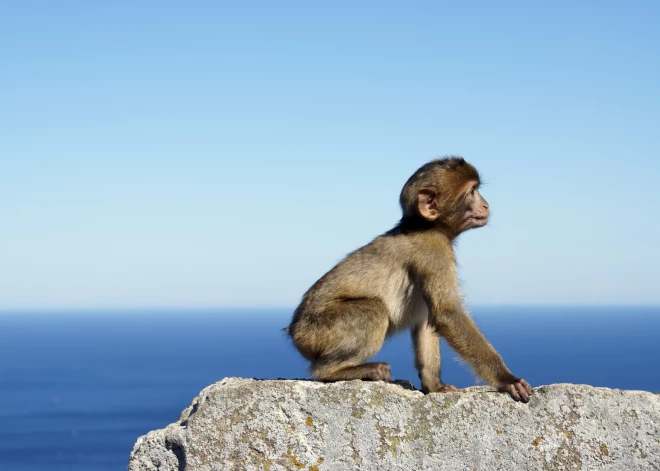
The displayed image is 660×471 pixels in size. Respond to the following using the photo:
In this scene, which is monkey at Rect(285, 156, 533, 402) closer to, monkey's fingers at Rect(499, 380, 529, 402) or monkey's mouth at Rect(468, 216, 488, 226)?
monkey's mouth at Rect(468, 216, 488, 226)

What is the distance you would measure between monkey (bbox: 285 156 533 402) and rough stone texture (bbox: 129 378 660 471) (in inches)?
32.0

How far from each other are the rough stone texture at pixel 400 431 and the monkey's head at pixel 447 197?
177cm

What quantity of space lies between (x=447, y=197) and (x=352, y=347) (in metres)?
1.47

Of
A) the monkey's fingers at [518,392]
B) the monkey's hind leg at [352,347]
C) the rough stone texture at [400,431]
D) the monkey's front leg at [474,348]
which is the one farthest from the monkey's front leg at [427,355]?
the monkey's fingers at [518,392]

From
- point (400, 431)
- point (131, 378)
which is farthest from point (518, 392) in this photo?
point (131, 378)

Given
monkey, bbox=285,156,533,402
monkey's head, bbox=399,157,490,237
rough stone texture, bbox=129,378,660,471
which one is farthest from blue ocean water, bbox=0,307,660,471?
rough stone texture, bbox=129,378,660,471

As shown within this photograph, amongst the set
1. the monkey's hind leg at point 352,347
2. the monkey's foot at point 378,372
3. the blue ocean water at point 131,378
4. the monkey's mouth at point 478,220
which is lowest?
the monkey's foot at point 378,372

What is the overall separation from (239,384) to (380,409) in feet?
3.24

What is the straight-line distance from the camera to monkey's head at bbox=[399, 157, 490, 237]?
6301 millimetres

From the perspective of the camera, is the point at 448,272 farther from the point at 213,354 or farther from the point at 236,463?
the point at 213,354

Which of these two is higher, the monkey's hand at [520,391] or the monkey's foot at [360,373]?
the monkey's foot at [360,373]

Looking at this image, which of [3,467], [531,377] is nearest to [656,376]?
[531,377]

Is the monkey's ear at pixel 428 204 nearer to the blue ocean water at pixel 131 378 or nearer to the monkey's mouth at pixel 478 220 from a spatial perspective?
the monkey's mouth at pixel 478 220

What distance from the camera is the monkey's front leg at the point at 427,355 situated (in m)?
6.31
